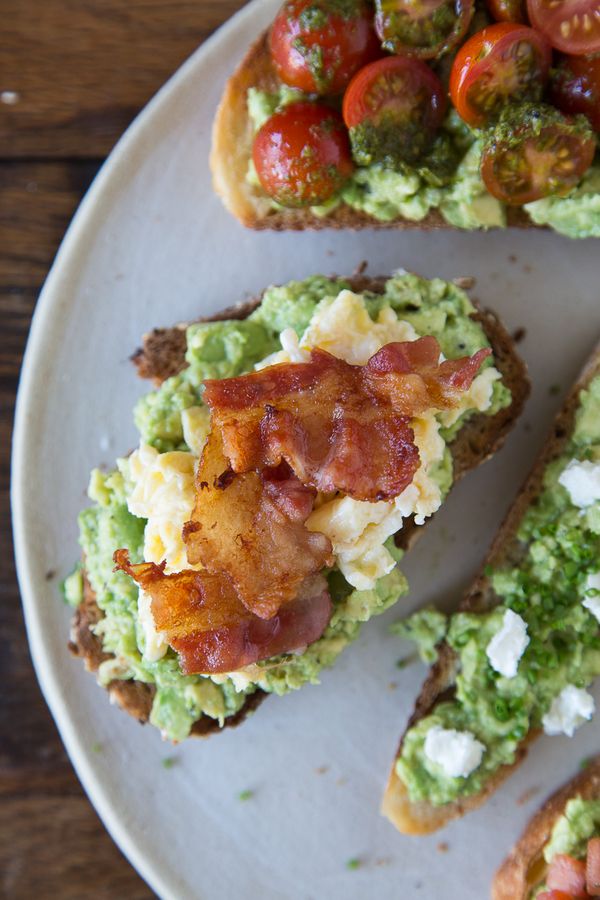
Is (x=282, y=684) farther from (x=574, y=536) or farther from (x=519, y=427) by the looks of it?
(x=519, y=427)

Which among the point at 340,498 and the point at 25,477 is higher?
the point at 340,498

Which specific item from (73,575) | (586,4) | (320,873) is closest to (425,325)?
(586,4)

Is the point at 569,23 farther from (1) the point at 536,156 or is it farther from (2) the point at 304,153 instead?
(2) the point at 304,153

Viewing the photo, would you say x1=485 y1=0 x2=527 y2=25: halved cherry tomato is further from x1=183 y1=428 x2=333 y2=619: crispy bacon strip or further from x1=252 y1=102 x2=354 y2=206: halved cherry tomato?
x1=183 y1=428 x2=333 y2=619: crispy bacon strip

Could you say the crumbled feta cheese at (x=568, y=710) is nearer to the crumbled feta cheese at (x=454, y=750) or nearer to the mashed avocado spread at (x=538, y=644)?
the mashed avocado spread at (x=538, y=644)

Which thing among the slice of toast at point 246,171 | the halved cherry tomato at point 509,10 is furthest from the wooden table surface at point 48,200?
the halved cherry tomato at point 509,10

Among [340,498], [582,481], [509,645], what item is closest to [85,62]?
[340,498]
